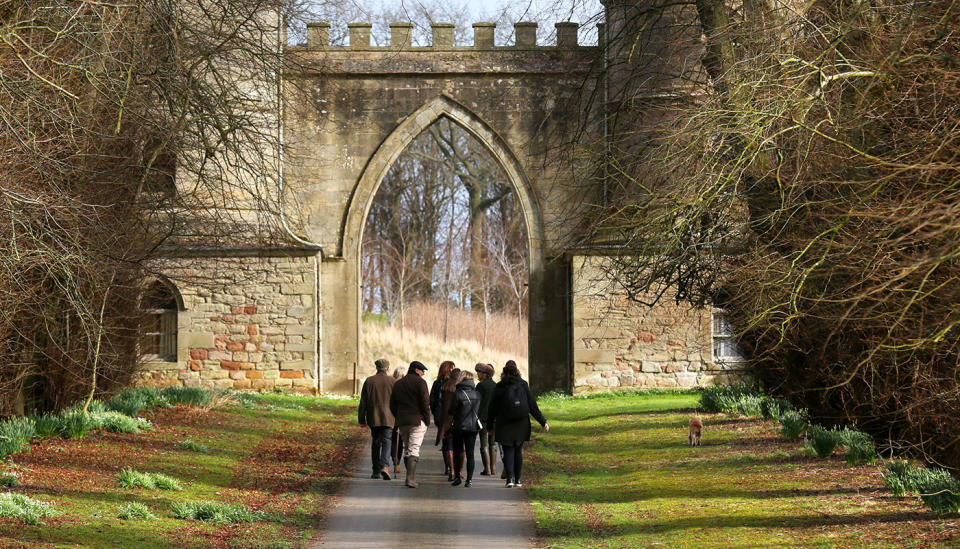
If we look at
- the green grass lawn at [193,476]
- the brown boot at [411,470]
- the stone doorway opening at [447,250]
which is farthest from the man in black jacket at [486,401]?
the stone doorway opening at [447,250]

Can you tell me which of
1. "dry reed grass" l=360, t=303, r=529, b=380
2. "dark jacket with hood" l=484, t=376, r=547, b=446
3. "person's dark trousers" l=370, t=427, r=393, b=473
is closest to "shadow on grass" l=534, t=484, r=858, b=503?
"dark jacket with hood" l=484, t=376, r=547, b=446

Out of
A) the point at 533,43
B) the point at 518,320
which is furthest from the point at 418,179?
the point at 533,43

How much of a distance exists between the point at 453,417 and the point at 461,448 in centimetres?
33

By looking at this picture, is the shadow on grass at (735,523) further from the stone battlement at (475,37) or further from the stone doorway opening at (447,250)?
the stone doorway opening at (447,250)

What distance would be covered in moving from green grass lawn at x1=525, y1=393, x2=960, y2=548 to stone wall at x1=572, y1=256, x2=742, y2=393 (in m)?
Answer: 6.54

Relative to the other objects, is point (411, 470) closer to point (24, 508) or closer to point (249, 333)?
point (24, 508)

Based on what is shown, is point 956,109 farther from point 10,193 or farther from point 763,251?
point 10,193

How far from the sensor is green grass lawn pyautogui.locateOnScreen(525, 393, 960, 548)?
8.11 metres

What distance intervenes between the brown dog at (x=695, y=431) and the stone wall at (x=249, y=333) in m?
10.7

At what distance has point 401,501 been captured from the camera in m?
10.3

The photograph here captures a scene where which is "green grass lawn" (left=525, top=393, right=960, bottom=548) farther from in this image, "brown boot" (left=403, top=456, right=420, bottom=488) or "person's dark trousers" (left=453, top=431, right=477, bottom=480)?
"brown boot" (left=403, top=456, right=420, bottom=488)

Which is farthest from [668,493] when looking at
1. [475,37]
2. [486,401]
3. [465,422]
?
[475,37]

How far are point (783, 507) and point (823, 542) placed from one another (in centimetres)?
136

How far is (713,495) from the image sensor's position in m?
10.1
